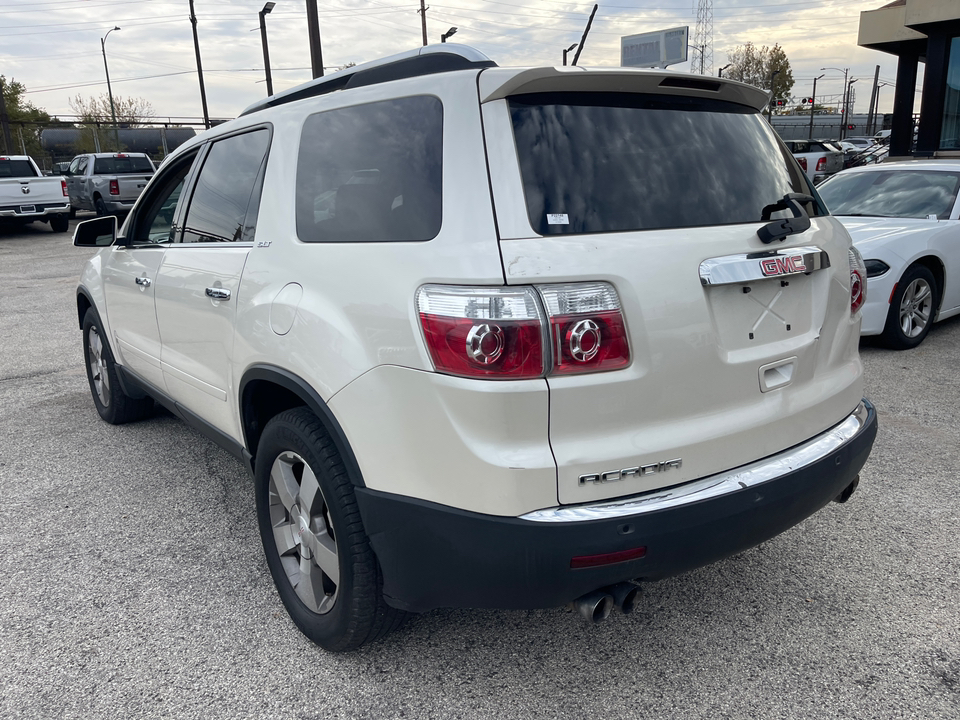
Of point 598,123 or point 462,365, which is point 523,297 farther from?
point 598,123

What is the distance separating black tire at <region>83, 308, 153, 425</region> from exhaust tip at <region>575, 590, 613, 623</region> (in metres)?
3.64

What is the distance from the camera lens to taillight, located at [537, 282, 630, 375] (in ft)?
6.29

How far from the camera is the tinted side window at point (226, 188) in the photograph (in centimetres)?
298

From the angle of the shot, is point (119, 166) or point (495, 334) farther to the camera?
point (119, 166)

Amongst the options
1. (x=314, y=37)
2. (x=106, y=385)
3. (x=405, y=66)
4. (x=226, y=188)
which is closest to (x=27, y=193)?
(x=314, y=37)

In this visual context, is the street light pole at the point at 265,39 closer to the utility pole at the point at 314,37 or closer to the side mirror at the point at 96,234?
the utility pole at the point at 314,37

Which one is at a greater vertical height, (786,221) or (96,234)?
(786,221)

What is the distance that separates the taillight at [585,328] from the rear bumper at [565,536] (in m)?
0.37

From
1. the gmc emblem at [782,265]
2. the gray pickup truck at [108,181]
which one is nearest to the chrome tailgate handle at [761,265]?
the gmc emblem at [782,265]

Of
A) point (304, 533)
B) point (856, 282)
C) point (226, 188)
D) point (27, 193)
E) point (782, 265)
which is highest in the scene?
point (226, 188)

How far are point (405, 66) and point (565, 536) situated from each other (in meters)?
1.60

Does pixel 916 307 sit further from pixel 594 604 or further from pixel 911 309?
pixel 594 604

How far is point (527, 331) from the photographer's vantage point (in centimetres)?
189

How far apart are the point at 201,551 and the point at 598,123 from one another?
2482 millimetres
